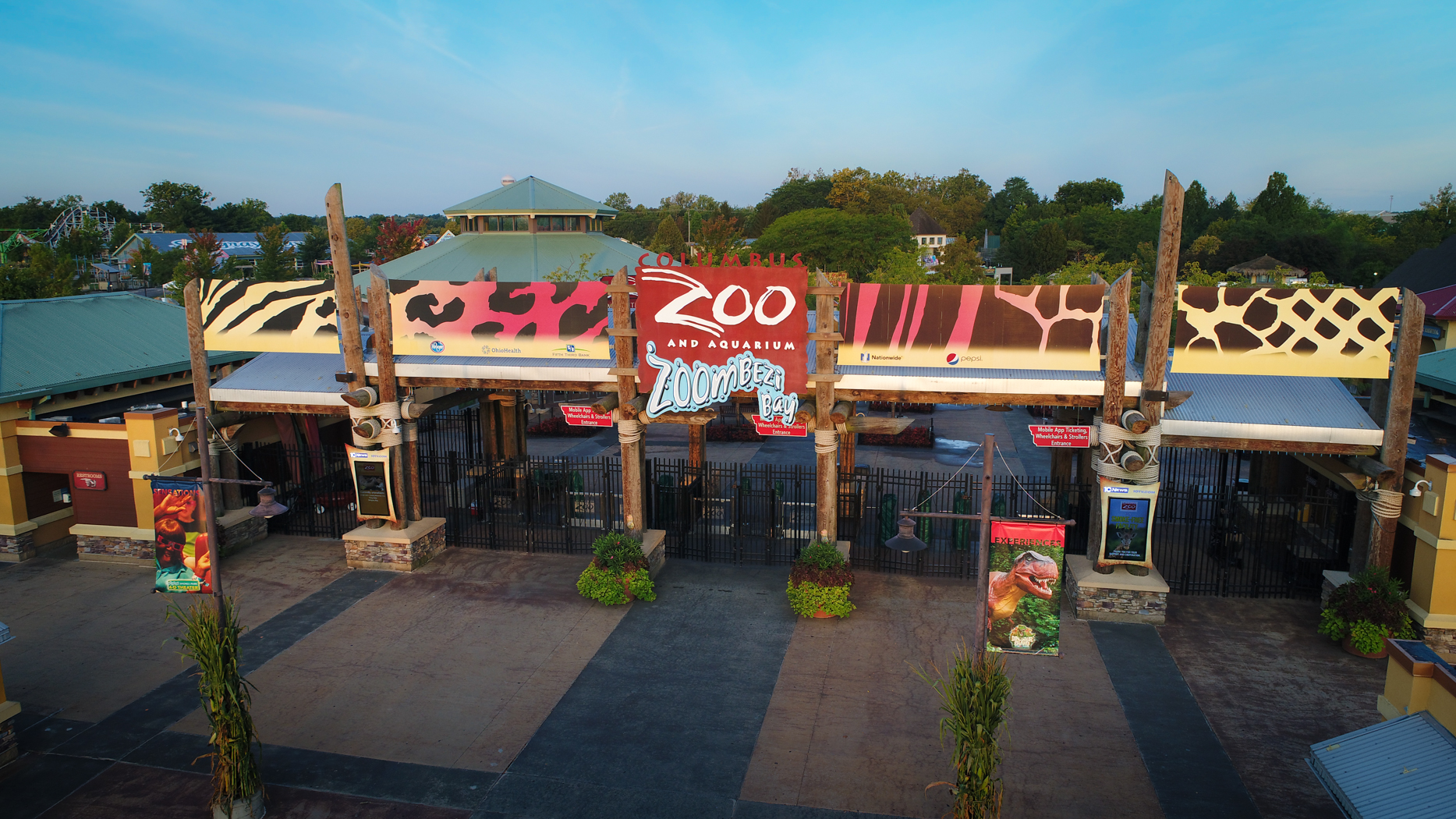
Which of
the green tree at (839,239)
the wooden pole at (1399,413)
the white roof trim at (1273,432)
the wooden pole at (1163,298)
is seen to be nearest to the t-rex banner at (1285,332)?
the wooden pole at (1399,413)

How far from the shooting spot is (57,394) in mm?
18891

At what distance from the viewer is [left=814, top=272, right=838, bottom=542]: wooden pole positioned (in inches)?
607

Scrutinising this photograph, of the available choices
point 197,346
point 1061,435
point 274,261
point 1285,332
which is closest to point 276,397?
point 197,346

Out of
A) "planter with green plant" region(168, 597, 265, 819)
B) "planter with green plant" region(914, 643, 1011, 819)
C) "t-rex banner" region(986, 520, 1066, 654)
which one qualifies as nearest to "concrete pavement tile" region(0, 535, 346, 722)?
"planter with green plant" region(168, 597, 265, 819)

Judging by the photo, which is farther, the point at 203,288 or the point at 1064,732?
the point at 203,288

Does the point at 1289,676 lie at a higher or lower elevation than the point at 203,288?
lower

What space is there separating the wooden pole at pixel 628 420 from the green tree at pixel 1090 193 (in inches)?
4619

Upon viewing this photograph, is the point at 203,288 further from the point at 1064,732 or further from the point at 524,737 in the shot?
the point at 1064,732

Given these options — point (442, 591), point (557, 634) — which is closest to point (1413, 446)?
point (557, 634)

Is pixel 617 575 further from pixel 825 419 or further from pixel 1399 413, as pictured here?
pixel 1399 413

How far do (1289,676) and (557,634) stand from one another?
12.2 m

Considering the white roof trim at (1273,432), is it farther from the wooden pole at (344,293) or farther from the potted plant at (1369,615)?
the wooden pole at (344,293)

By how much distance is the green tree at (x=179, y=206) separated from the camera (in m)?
116

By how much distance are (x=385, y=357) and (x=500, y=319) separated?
2.59 m
